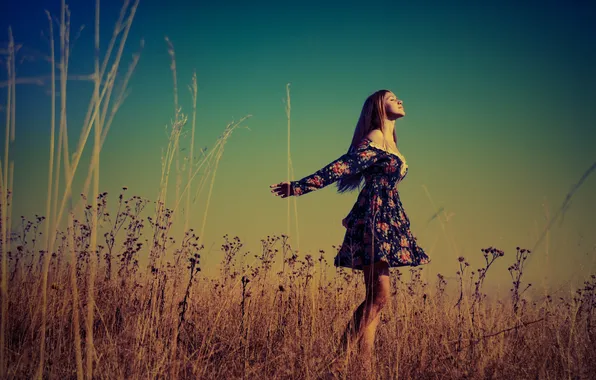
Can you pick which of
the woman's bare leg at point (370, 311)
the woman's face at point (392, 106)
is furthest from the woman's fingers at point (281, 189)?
the woman's face at point (392, 106)

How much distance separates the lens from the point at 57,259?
4383mm

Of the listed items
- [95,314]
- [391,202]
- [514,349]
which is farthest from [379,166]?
[95,314]

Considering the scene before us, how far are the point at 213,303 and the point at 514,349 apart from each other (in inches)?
102

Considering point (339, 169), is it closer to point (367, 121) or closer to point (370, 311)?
point (367, 121)

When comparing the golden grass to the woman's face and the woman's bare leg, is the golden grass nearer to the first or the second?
the woman's bare leg

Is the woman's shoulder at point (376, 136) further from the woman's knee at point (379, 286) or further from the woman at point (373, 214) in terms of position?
the woman's knee at point (379, 286)

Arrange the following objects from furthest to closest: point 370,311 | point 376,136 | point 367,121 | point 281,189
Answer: point 367,121 → point 376,136 → point 281,189 → point 370,311

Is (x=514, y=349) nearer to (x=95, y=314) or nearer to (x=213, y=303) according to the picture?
(x=213, y=303)

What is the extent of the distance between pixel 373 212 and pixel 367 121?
81 cm

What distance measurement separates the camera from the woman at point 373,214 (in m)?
3.05

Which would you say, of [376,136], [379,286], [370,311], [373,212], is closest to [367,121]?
[376,136]

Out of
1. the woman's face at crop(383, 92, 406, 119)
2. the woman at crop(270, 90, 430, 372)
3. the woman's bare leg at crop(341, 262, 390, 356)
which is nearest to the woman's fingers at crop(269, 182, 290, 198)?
the woman at crop(270, 90, 430, 372)

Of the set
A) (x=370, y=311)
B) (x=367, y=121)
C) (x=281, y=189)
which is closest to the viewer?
(x=370, y=311)

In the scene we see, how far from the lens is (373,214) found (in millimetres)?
3189
